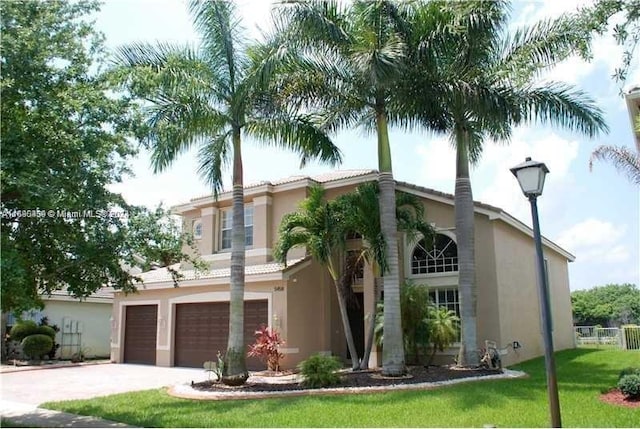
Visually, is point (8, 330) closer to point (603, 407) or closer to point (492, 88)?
point (492, 88)

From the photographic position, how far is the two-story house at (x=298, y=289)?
62.1 ft

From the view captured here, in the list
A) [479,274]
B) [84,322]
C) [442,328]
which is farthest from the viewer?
[84,322]

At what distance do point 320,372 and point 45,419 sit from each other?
6.08 meters

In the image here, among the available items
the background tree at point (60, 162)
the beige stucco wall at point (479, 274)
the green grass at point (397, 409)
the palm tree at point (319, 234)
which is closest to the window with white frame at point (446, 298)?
the beige stucco wall at point (479, 274)

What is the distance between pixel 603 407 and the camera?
1020 cm

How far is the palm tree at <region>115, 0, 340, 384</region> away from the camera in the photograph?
14430mm

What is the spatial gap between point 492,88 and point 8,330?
24361 mm

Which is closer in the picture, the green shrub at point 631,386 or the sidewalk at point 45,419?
the sidewalk at point 45,419

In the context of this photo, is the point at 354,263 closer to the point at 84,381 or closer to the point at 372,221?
the point at 372,221

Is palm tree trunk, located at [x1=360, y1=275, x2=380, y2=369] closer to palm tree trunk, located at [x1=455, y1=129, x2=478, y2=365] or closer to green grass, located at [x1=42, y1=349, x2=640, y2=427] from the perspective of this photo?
palm tree trunk, located at [x1=455, y1=129, x2=478, y2=365]

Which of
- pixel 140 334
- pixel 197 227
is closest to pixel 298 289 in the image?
pixel 197 227

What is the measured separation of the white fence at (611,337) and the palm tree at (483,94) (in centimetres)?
1387

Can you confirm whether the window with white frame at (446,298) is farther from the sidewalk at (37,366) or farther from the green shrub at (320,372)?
the sidewalk at (37,366)

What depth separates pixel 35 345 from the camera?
2436 cm
